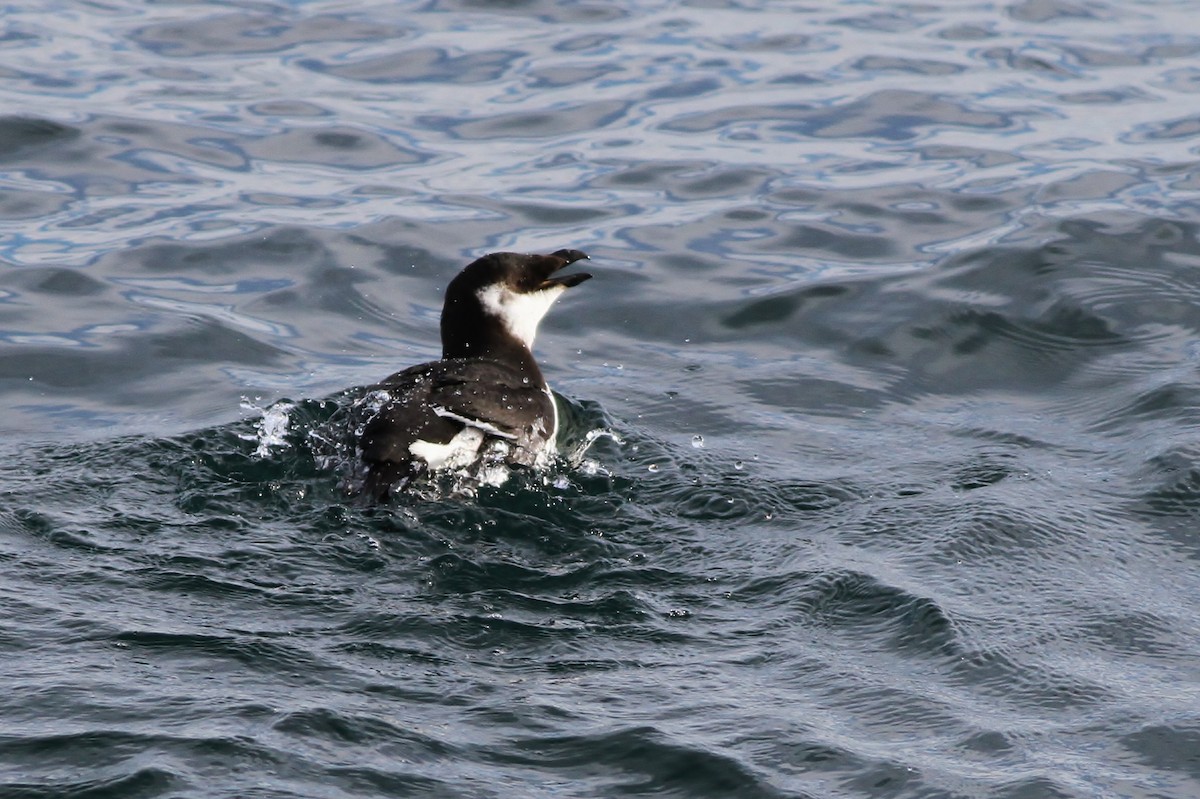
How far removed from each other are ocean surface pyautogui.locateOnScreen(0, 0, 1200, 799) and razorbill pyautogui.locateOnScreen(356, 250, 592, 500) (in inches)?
7.8

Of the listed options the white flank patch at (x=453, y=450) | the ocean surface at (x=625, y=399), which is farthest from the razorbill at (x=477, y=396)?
the ocean surface at (x=625, y=399)

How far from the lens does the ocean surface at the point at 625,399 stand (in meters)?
4.96

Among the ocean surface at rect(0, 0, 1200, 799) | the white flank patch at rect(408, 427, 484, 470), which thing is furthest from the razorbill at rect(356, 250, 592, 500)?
the ocean surface at rect(0, 0, 1200, 799)

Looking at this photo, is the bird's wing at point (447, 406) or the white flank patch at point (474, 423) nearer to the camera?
the bird's wing at point (447, 406)

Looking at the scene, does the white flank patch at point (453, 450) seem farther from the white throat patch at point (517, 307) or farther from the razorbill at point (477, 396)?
the white throat patch at point (517, 307)

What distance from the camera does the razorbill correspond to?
6.77 m

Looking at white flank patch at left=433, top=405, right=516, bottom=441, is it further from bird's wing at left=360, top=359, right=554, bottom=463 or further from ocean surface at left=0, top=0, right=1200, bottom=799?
ocean surface at left=0, top=0, right=1200, bottom=799

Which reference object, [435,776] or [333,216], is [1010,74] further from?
[435,776]

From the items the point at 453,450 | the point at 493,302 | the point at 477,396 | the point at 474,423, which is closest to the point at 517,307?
the point at 493,302

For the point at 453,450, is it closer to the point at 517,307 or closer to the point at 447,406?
the point at 447,406

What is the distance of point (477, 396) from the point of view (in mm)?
7176

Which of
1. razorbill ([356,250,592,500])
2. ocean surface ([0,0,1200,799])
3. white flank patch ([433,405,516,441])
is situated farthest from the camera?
white flank patch ([433,405,516,441])

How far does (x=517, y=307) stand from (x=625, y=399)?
0.92 m

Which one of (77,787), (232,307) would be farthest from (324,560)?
(232,307)
